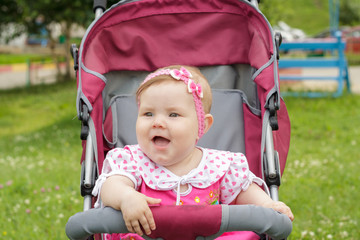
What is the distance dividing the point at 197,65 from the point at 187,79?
1.09m

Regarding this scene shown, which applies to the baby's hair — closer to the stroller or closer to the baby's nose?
the baby's nose

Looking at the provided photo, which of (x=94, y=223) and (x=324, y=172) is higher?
(x=94, y=223)

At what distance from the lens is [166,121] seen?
7.40 ft

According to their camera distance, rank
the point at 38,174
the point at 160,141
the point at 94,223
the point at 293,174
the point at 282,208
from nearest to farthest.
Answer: the point at 94,223 < the point at 282,208 < the point at 160,141 < the point at 293,174 < the point at 38,174

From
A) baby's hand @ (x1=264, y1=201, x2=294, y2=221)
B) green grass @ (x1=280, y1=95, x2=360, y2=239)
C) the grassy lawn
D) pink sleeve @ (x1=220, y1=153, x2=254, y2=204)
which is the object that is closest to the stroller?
pink sleeve @ (x1=220, y1=153, x2=254, y2=204)

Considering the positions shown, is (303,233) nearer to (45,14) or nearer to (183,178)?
(183,178)

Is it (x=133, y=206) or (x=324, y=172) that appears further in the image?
(x=324, y=172)

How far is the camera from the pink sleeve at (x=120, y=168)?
2342 millimetres

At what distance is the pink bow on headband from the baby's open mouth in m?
0.26

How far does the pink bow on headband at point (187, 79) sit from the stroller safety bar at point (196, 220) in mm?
629

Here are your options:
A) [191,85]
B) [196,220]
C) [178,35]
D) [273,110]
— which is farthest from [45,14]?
[196,220]

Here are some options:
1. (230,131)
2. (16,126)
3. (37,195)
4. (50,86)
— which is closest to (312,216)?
(230,131)

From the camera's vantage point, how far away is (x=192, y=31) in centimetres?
341

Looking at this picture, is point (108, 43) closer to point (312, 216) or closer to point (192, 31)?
point (192, 31)
